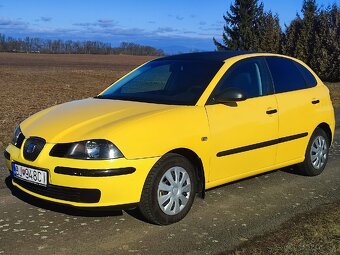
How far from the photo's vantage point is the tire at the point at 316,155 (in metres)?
6.48

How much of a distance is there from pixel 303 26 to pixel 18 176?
26632mm

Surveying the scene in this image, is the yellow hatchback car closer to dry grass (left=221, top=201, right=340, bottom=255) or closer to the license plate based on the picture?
the license plate

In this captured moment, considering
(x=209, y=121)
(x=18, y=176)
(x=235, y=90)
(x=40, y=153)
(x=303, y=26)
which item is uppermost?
(x=303, y=26)

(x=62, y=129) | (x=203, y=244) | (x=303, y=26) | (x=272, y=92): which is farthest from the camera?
(x=303, y=26)

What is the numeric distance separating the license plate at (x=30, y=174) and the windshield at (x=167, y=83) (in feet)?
4.51

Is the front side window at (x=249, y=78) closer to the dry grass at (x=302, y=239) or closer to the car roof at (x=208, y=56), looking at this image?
the car roof at (x=208, y=56)

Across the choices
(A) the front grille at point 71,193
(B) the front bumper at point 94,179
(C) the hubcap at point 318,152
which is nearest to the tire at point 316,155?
(C) the hubcap at point 318,152

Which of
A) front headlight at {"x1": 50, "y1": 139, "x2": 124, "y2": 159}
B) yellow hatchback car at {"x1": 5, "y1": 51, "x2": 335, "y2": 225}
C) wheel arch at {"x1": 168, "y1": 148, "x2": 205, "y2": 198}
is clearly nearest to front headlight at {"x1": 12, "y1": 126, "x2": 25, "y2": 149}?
yellow hatchback car at {"x1": 5, "y1": 51, "x2": 335, "y2": 225}

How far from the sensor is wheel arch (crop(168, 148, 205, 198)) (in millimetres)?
4777

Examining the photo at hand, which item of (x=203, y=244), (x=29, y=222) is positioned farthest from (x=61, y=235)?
(x=203, y=244)

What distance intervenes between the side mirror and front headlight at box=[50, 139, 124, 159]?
1.35m

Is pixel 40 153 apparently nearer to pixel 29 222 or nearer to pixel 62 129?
pixel 62 129

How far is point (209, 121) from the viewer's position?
495cm

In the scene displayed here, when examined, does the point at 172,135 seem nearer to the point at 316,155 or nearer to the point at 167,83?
the point at 167,83
